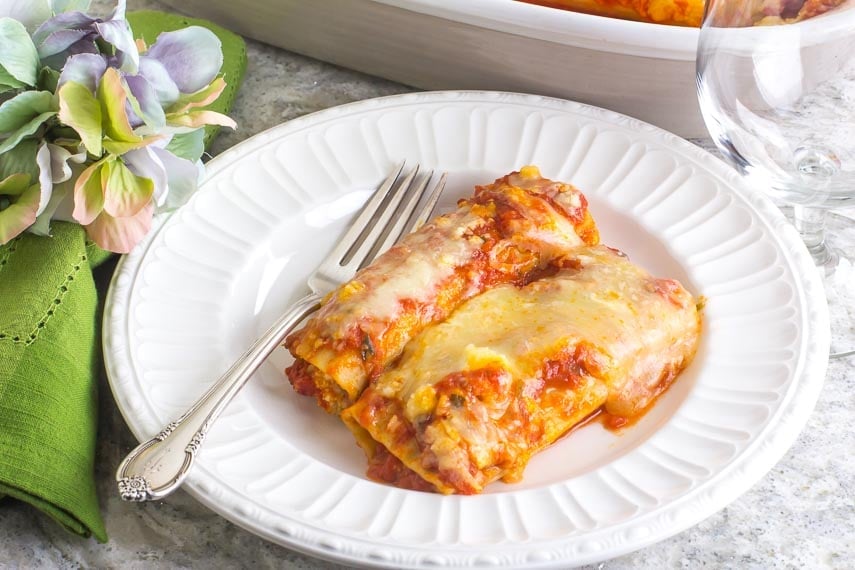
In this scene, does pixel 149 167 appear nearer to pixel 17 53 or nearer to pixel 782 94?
pixel 17 53

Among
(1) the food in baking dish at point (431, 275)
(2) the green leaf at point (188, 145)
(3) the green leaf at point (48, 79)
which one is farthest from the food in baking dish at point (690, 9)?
(3) the green leaf at point (48, 79)

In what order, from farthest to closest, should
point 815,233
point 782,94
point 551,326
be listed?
1. point 815,233
2. point 782,94
3. point 551,326

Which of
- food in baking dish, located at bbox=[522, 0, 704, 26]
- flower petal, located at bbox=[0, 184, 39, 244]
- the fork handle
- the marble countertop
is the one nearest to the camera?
the fork handle

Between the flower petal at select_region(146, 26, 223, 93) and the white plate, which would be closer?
the white plate

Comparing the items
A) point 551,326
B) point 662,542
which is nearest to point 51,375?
point 551,326

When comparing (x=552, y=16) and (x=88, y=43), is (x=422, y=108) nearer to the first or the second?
(x=552, y=16)

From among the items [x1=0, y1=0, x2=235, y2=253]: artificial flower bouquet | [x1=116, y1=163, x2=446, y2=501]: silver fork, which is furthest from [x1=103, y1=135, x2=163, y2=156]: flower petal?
[x1=116, y1=163, x2=446, y2=501]: silver fork

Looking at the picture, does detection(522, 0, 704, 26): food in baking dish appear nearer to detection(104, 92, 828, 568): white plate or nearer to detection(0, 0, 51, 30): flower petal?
detection(104, 92, 828, 568): white plate

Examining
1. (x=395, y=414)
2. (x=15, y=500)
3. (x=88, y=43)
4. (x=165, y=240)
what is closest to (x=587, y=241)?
(x=395, y=414)

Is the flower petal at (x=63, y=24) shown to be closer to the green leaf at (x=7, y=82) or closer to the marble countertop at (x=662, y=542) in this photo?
the green leaf at (x=7, y=82)
